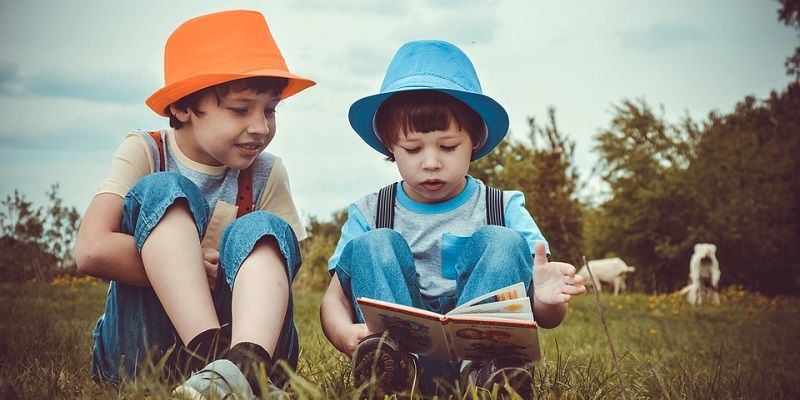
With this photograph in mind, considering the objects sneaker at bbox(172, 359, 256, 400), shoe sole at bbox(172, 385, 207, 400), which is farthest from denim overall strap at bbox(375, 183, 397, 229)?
shoe sole at bbox(172, 385, 207, 400)

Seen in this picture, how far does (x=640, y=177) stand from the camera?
57.2ft

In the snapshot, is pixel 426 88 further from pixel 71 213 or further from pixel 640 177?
pixel 640 177

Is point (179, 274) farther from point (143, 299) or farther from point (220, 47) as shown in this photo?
point (220, 47)

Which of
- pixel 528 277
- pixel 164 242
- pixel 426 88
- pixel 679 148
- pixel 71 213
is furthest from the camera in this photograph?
pixel 679 148

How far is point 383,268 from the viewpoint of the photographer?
211 cm

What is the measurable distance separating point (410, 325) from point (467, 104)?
3.13ft

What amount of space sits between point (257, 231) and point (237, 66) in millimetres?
651

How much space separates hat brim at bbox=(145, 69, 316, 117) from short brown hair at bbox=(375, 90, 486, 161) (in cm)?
33

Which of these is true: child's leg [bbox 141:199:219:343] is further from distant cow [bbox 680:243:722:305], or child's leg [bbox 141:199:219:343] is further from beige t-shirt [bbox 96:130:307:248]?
distant cow [bbox 680:243:722:305]

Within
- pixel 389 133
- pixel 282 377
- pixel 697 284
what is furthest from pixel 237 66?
pixel 697 284

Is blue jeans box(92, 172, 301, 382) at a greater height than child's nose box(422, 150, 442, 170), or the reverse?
child's nose box(422, 150, 442, 170)

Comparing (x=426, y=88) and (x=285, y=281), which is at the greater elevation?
(x=426, y=88)

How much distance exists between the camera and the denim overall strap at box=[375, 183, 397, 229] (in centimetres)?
248

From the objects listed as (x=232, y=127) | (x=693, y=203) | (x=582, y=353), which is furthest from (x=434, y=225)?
(x=693, y=203)
